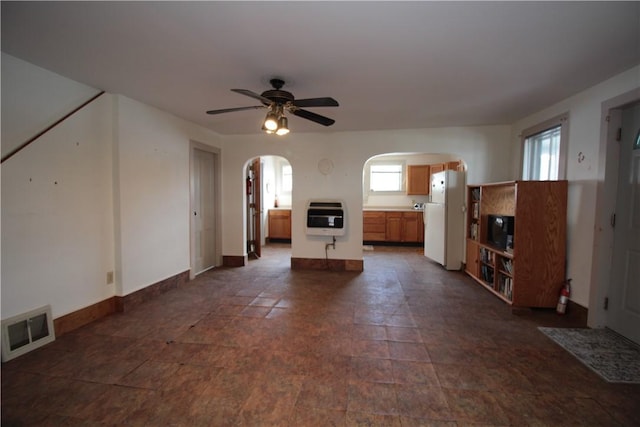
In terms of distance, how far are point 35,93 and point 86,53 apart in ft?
2.21

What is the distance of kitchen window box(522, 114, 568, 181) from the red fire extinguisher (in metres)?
1.18

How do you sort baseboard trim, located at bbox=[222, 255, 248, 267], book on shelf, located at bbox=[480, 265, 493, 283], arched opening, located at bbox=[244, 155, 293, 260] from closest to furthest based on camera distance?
book on shelf, located at bbox=[480, 265, 493, 283] < baseboard trim, located at bbox=[222, 255, 248, 267] < arched opening, located at bbox=[244, 155, 293, 260]

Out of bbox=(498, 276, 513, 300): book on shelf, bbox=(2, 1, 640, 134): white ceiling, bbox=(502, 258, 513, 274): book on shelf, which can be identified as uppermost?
bbox=(2, 1, 640, 134): white ceiling

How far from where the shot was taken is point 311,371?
1.94 meters

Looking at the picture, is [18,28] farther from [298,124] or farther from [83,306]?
[298,124]

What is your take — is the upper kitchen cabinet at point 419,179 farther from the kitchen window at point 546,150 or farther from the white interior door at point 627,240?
the white interior door at point 627,240

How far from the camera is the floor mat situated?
1.92 meters

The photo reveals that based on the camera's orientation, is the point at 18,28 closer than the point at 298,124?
Yes

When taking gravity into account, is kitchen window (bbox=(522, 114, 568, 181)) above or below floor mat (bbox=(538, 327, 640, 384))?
above

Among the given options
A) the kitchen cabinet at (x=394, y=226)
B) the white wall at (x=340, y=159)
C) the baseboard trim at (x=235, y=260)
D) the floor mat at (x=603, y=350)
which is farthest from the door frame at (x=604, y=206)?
the baseboard trim at (x=235, y=260)

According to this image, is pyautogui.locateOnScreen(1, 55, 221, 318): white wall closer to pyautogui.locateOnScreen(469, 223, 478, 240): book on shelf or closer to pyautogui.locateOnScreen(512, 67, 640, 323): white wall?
pyautogui.locateOnScreen(469, 223, 478, 240): book on shelf

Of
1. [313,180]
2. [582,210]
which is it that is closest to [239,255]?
[313,180]

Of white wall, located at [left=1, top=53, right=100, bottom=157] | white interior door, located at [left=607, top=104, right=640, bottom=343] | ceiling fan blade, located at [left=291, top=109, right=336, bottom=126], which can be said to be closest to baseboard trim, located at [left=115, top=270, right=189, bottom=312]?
white wall, located at [left=1, top=53, right=100, bottom=157]

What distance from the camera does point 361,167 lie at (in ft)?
14.6
